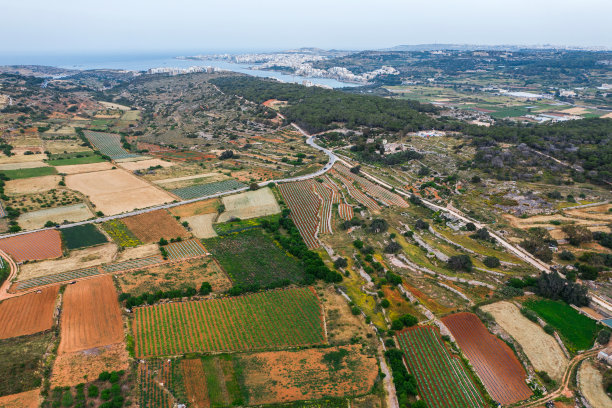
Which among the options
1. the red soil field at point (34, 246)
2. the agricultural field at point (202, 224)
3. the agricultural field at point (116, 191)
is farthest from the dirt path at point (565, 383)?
the agricultural field at point (116, 191)

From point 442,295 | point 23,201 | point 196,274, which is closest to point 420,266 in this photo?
point 442,295

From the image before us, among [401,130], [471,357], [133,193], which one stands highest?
[401,130]

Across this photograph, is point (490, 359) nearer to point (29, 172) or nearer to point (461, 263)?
point (461, 263)

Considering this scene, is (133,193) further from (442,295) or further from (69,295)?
(442,295)

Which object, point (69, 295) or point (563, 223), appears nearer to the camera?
point (69, 295)

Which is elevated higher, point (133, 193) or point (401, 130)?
point (401, 130)

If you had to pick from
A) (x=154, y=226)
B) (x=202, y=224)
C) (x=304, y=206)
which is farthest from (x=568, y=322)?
(x=154, y=226)

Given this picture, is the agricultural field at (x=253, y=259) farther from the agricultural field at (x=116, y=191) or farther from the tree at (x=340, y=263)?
the agricultural field at (x=116, y=191)
